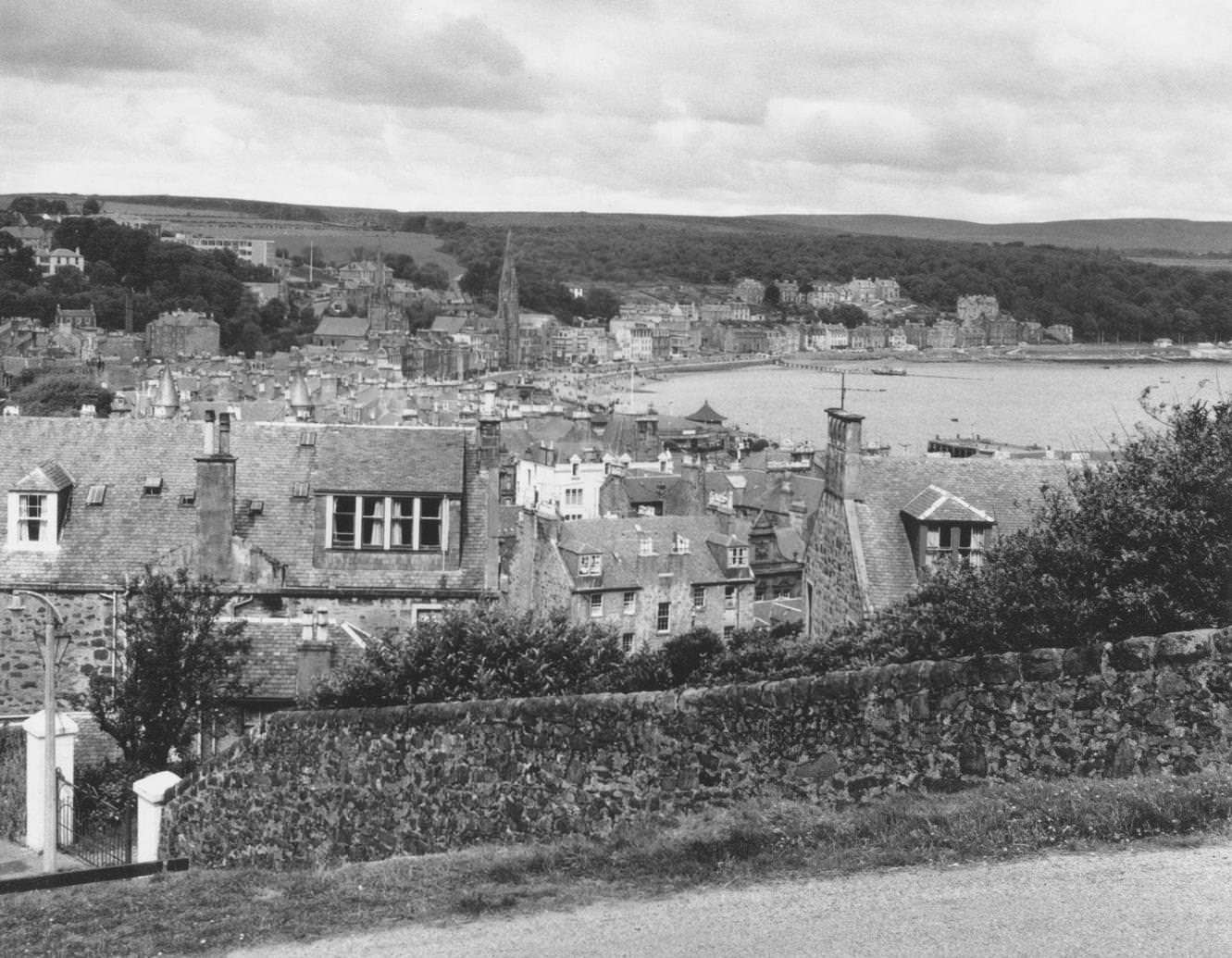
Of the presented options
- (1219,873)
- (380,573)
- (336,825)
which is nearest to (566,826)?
(336,825)

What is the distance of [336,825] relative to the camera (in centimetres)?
1202

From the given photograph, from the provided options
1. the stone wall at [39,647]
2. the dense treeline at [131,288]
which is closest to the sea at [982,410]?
the dense treeline at [131,288]

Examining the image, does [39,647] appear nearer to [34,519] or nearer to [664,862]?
[34,519]

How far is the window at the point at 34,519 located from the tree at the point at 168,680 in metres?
4.87

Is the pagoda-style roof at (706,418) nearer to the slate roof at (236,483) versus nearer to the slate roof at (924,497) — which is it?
the slate roof at (236,483)

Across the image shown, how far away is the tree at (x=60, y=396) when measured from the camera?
3493 inches

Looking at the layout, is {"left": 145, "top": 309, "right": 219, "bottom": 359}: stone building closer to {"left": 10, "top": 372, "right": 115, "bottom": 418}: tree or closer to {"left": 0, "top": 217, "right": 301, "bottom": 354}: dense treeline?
{"left": 0, "top": 217, "right": 301, "bottom": 354}: dense treeline

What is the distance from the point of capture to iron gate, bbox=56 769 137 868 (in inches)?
578

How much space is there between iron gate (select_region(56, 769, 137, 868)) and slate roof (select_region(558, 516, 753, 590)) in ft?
73.1

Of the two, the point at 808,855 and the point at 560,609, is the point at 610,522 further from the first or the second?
the point at 808,855

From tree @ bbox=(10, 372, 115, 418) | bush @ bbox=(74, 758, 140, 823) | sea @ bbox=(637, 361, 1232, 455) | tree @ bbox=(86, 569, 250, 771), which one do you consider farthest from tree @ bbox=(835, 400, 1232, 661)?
sea @ bbox=(637, 361, 1232, 455)

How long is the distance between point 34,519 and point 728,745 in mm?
15921

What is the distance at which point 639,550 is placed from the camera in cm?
4022

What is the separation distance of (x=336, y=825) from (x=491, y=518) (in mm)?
12020
